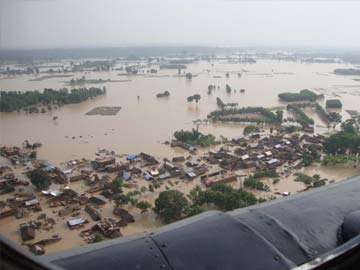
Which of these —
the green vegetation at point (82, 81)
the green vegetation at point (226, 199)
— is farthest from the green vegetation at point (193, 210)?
the green vegetation at point (82, 81)

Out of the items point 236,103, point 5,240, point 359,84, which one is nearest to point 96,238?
point 5,240

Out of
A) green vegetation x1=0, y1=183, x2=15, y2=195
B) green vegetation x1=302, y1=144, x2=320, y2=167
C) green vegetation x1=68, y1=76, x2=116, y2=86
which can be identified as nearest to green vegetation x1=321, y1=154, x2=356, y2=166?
green vegetation x1=302, y1=144, x2=320, y2=167

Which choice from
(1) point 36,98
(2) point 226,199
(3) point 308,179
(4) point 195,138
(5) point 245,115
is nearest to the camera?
(2) point 226,199

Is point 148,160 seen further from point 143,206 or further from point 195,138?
point 143,206

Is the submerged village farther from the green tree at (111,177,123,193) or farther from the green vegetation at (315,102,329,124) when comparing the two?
the green vegetation at (315,102,329,124)

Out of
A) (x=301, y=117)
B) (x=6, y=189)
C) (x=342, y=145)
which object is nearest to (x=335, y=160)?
(x=342, y=145)

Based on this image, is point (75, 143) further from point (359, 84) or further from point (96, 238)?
point (359, 84)
